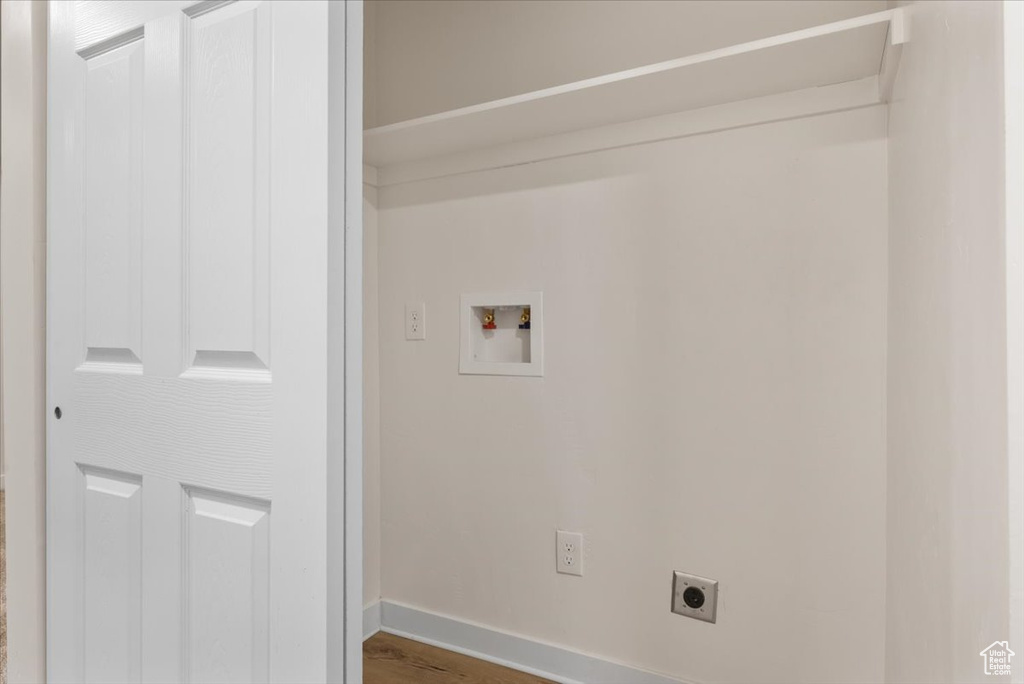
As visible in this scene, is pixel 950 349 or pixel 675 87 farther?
pixel 675 87

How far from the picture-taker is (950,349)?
0.75 m

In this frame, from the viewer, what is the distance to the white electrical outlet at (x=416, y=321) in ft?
6.68

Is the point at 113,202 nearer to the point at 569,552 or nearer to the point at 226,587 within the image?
the point at 226,587

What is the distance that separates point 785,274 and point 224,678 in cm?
150

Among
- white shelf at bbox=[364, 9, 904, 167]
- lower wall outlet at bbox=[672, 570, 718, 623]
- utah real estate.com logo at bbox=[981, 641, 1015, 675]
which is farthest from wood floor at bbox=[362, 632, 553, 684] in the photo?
white shelf at bbox=[364, 9, 904, 167]

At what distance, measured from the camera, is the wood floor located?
70.5 inches

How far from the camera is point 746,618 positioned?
61.4 inches

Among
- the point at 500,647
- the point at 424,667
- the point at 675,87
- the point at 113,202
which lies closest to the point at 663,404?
the point at 675,87

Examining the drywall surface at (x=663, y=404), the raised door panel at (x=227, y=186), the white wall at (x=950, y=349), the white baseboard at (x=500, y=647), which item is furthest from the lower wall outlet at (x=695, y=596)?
the raised door panel at (x=227, y=186)

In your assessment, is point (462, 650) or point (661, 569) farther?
point (462, 650)

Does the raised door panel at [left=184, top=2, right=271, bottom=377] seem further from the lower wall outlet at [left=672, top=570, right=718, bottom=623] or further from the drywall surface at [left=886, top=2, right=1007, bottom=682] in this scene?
the lower wall outlet at [left=672, top=570, right=718, bottom=623]

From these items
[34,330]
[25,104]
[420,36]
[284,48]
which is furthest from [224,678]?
[420,36]

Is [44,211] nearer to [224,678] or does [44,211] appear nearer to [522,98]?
[224,678]

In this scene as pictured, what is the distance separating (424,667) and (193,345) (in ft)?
4.45
